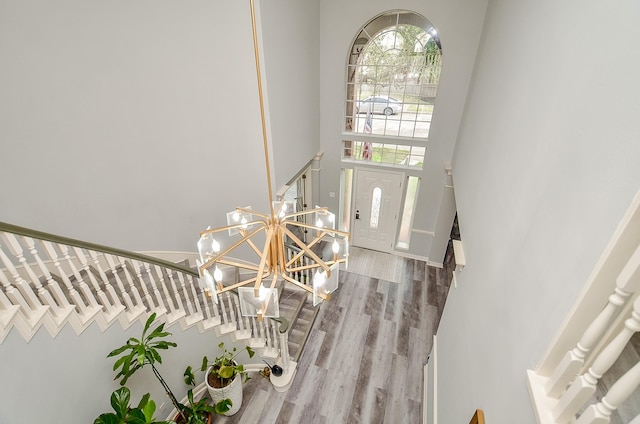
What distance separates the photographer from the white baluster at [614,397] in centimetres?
67

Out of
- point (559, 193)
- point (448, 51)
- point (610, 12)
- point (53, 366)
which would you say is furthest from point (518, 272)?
point (448, 51)

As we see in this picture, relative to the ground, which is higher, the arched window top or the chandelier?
the arched window top

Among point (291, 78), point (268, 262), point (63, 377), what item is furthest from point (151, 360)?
point (291, 78)

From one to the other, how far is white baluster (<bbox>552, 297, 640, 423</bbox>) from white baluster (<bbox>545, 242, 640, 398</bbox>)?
41mm

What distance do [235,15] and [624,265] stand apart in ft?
13.1

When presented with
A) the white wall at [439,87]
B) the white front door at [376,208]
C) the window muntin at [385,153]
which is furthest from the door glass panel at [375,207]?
the white wall at [439,87]

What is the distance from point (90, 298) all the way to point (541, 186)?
121 inches

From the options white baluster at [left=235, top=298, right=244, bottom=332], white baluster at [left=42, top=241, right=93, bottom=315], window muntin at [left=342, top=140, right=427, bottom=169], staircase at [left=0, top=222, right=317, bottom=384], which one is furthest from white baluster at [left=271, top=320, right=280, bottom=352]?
window muntin at [left=342, top=140, right=427, bottom=169]

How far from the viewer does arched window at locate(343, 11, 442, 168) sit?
4512 millimetres

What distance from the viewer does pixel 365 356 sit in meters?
4.11

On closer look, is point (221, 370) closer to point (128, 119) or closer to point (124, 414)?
point (124, 414)

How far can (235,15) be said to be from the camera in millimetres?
3328

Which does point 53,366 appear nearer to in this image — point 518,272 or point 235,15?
point 518,272

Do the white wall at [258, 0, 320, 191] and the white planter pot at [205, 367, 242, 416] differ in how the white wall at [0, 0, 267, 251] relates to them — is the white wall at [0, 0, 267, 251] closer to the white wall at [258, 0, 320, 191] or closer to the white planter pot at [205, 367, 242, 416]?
the white wall at [258, 0, 320, 191]
